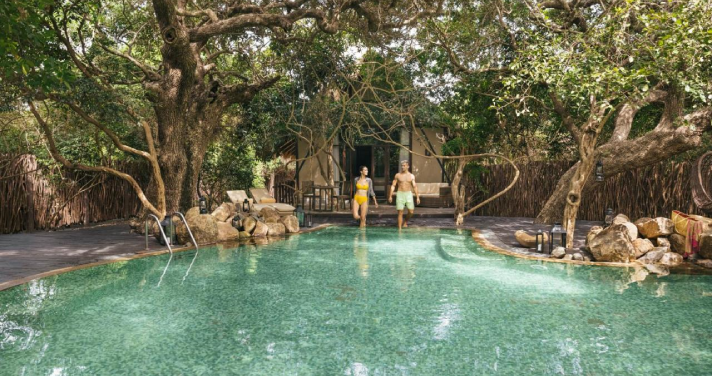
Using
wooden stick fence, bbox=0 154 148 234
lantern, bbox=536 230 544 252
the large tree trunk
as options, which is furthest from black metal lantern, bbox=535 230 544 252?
wooden stick fence, bbox=0 154 148 234

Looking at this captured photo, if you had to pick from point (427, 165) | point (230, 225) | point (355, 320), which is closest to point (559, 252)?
point (355, 320)

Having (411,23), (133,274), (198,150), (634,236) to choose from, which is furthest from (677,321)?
(198,150)

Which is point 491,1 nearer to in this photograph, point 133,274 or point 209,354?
point 133,274

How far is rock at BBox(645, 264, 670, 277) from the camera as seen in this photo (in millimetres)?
6243

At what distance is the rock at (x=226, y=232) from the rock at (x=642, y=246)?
6898 mm

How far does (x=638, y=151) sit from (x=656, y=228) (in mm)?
3293

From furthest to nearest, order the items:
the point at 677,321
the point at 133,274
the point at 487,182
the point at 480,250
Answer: the point at 487,182, the point at 480,250, the point at 133,274, the point at 677,321

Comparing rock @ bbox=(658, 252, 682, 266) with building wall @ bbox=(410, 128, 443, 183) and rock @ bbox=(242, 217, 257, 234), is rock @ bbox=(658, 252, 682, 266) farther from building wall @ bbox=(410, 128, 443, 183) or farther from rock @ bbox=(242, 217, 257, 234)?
building wall @ bbox=(410, 128, 443, 183)

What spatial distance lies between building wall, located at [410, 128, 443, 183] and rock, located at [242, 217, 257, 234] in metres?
9.51

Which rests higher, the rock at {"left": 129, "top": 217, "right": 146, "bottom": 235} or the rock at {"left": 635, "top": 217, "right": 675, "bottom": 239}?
the rock at {"left": 635, "top": 217, "right": 675, "bottom": 239}

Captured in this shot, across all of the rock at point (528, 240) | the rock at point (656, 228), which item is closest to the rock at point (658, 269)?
the rock at point (656, 228)

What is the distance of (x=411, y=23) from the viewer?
10.0m

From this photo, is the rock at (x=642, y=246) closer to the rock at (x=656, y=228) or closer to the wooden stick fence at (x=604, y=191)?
the rock at (x=656, y=228)

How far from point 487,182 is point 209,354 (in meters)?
12.2
